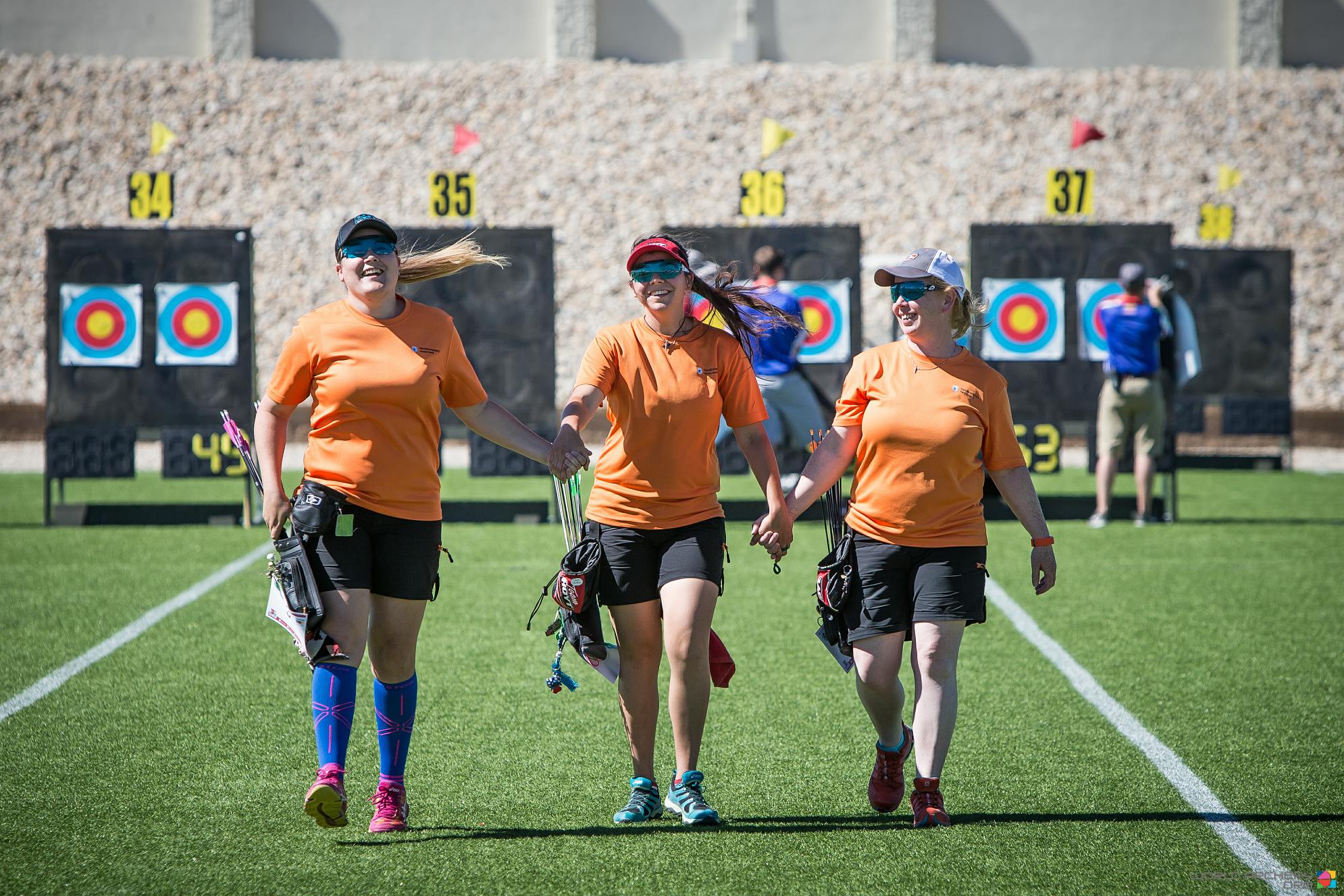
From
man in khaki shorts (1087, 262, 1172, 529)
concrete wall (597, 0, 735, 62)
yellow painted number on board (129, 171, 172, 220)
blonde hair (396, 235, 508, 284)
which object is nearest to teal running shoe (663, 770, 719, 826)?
blonde hair (396, 235, 508, 284)

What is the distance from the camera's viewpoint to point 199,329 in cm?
1056

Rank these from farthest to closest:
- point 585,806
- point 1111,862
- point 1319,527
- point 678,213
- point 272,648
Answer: point 678,213
point 1319,527
point 272,648
point 585,806
point 1111,862

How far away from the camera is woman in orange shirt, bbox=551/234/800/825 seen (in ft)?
12.4

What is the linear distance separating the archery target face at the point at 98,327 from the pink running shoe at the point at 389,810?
7.63 metres

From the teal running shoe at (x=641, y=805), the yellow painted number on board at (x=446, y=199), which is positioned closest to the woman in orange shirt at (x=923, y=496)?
the teal running shoe at (x=641, y=805)

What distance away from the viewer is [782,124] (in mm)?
19828

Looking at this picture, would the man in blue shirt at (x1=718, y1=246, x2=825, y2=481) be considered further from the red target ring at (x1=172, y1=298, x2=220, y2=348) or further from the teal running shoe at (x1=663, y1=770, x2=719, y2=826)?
the teal running shoe at (x1=663, y1=770, x2=719, y2=826)

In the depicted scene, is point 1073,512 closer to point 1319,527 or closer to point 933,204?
point 1319,527

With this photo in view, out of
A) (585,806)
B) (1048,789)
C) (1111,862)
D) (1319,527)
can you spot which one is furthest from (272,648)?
(1319,527)

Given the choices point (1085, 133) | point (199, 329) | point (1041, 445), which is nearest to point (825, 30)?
point (1085, 133)

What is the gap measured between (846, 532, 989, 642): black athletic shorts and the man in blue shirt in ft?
16.3

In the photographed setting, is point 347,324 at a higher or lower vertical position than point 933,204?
lower

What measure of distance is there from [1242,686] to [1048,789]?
1.71 m

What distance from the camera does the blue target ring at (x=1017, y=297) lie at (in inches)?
430
